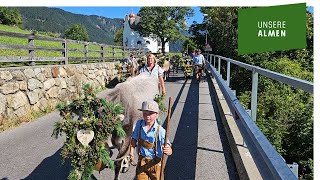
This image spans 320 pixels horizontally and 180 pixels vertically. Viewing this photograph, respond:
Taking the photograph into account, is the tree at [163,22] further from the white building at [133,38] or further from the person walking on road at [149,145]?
the person walking on road at [149,145]

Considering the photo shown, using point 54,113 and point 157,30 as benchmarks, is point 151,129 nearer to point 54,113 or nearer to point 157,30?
point 54,113

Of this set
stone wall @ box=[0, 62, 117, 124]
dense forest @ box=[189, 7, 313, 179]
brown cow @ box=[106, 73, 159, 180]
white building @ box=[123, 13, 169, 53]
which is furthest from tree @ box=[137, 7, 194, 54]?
brown cow @ box=[106, 73, 159, 180]

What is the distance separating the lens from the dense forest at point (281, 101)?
13748 mm

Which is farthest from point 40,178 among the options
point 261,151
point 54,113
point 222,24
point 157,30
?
point 157,30

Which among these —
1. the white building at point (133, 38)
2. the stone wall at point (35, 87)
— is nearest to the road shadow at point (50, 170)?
the stone wall at point (35, 87)

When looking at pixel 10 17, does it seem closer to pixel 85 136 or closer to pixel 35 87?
pixel 35 87

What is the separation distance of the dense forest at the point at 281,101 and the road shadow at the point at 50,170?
231 inches

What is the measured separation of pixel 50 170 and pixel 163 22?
69290 millimetres

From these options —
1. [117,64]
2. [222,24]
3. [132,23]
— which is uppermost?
[132,23]

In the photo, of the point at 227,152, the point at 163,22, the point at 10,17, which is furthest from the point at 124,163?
the point at 10,17

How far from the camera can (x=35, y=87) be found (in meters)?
9.80

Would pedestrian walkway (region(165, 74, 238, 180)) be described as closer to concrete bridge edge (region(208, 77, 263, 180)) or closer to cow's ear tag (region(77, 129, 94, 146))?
concrete bridge edge (region(208, 77, 263, 180))

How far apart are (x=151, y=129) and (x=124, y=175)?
55.7 inches

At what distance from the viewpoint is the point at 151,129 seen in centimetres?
385
